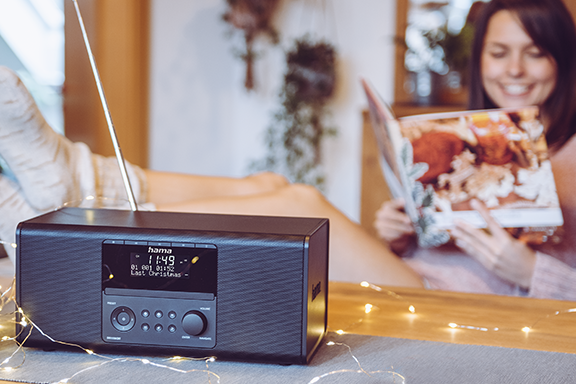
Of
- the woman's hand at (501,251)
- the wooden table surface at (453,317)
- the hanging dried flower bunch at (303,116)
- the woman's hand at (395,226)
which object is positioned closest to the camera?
the wooden table surface at (453,317)

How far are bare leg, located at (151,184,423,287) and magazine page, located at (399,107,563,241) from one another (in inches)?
4.3

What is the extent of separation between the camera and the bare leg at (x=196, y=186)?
Result: 1.26m

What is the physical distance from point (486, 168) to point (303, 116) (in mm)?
1906

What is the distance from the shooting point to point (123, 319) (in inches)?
22.3

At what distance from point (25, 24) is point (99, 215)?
2423 mm

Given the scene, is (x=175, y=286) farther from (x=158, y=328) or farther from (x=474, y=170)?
(x=474, y=170)

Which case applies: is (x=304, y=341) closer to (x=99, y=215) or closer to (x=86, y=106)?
(x=99, y=215)

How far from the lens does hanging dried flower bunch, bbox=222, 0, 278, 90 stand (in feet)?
9.66

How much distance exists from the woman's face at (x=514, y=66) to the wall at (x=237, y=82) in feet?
4.55

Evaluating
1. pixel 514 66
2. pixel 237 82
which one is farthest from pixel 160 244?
pixel 237 82

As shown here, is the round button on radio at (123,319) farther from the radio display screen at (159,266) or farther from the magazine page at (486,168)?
the magazine page at (486,168)

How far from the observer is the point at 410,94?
2975mm

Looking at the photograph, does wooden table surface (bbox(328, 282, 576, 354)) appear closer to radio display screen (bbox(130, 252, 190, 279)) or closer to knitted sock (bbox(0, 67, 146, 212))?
radio display screen (bbox(130, 252, 190, 279))

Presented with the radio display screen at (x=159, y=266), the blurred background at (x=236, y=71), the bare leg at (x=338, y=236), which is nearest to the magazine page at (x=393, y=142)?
the bare leg at (x=338, y=236)
